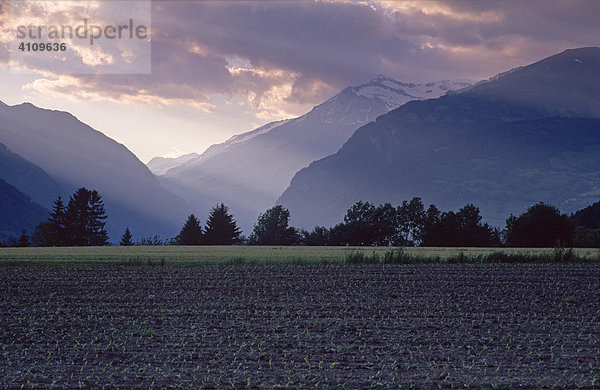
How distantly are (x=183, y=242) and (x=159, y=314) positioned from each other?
284ft

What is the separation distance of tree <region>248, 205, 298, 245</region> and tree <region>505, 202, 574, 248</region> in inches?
1728

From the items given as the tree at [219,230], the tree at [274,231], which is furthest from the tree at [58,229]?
the tree at [274,231]

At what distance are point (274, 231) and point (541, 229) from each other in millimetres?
51716

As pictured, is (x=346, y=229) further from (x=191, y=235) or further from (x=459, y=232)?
(x=191, y=235)

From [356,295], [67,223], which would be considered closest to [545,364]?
[356,295]

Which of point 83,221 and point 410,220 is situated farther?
point 83,221

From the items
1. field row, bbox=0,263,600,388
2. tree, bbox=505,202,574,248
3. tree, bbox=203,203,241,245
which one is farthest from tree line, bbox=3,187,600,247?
field row, bbox=0,263,600,388

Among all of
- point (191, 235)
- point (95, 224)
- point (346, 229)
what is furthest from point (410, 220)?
point (95, 224)

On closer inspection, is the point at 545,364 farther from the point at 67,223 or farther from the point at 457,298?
the point at 67,223

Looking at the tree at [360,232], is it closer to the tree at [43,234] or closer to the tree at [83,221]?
the tree at [83,221]

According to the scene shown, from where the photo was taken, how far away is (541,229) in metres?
90.8

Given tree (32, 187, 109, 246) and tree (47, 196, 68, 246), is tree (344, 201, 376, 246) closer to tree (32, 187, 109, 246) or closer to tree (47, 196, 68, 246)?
tree (32, 187, 109, 246)

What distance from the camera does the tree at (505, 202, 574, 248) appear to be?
9025 cm

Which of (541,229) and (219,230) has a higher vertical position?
(219,230)
